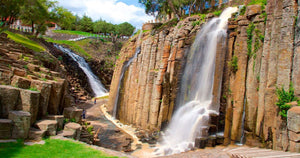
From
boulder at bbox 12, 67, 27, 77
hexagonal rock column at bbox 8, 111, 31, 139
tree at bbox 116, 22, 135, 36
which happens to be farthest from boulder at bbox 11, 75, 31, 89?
tree at bbox 116, 22, 135, 36

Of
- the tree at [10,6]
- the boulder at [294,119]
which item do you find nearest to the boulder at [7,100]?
the boulder at [294,119]

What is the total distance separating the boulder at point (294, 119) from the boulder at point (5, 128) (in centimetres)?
1419

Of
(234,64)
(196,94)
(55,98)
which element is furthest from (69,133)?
(234,64)

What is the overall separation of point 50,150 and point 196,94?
531 inches

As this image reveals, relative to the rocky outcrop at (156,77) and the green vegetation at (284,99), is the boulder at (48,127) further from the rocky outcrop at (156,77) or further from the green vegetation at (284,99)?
the green vegetation at (284,99)

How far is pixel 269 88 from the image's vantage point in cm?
1357

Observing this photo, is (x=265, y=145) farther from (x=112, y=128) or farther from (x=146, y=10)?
(x=146, y=10)

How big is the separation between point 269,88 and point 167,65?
10743 mm

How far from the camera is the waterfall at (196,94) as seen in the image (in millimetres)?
16781

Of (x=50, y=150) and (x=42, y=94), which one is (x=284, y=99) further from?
(x=42, y=94)

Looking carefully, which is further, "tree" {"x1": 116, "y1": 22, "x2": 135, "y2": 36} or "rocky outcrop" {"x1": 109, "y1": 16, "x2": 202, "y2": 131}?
"tree" {"x1": 116, "y1": 22, "x2": 135, "y2": 36}

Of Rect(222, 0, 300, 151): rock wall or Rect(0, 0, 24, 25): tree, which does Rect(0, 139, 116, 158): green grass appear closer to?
Rect(222, 0, 300, 151): rock wall

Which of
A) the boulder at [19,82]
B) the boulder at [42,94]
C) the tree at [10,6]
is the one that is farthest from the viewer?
the tree at [10,6]

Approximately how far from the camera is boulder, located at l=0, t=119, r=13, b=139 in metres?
9.52
